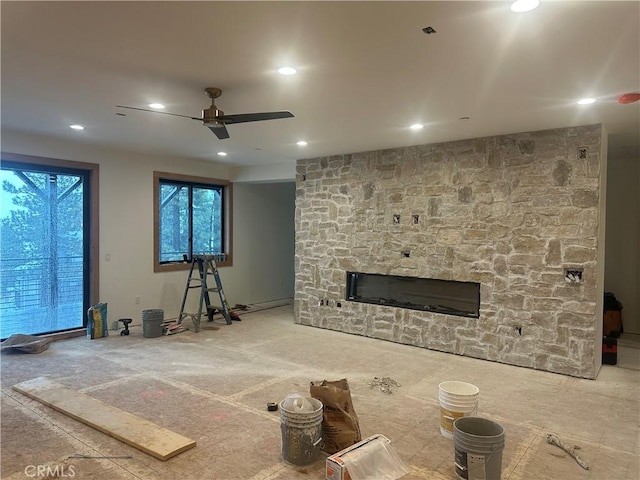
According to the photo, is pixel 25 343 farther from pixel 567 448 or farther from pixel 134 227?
pixel 567 448

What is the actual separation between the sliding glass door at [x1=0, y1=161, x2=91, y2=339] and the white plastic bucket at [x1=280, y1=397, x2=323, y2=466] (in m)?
4.45

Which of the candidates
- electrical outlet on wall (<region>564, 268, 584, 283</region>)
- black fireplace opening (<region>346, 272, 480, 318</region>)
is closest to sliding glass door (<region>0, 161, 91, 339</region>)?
black fireplace opening (<region>346, 272, 480, 318</region>)

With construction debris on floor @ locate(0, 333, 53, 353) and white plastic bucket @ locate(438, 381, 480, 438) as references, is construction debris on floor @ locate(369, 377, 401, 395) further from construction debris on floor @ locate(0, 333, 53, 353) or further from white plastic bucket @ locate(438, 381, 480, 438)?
construction debris on floor @ locate(0, 333, 53, 353)

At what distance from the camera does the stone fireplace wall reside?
175 inches

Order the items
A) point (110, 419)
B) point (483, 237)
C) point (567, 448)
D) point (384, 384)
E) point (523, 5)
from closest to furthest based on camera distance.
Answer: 1. point (523, 5)
2. point (567, 448)
3. point (110, 419)
4. point (384, 384)
5. point (483, 237)

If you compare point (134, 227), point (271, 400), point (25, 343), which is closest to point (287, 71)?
point (271, 400)

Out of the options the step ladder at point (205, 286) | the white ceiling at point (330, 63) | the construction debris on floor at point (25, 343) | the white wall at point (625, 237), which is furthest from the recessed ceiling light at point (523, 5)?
the construction debris on floor at point (25, 343)

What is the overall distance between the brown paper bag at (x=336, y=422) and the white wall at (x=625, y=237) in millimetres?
5660

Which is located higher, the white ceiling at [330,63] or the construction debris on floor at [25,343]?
the white ceiling at [330,63]

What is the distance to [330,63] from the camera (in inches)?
113

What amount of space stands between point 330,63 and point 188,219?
16.8 ft

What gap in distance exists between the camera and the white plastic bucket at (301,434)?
2.66m

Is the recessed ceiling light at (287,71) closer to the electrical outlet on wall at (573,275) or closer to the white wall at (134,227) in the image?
the electrical outlet on wall at (573,275)

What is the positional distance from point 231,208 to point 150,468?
570 centimetres
